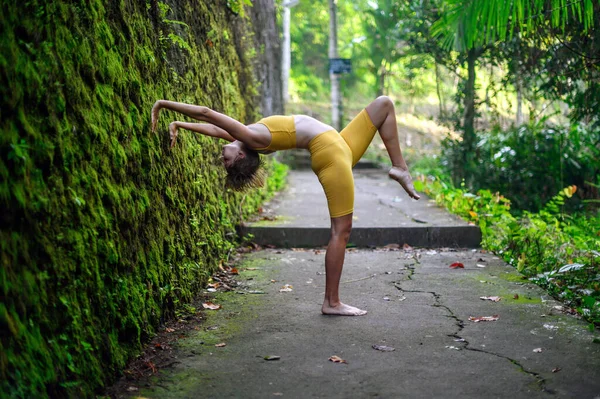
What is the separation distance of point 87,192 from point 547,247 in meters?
4.79

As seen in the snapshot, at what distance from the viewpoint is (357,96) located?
31.3 meters

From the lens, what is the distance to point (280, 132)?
14.3ft

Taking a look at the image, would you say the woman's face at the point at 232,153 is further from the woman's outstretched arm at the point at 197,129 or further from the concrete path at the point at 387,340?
the concrete path at the point at 387,340

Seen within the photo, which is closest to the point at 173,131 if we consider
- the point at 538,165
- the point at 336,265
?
the point at 336,265

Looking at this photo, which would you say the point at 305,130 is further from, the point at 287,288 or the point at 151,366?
the point at 151,366

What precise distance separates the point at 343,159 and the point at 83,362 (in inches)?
91.0

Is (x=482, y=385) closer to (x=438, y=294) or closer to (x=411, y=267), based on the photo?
(x=438, y=294)

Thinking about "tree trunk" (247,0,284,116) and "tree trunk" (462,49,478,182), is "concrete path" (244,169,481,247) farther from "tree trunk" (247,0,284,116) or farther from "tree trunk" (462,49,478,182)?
"tree trunk" (247,0,284,116)

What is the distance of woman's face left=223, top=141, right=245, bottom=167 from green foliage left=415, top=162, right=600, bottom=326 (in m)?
2.50

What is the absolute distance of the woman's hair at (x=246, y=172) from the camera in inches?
175

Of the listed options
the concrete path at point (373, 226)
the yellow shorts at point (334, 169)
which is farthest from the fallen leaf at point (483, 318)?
the concrete path at point (373, 226)

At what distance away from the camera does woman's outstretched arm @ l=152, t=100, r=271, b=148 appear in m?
3.89

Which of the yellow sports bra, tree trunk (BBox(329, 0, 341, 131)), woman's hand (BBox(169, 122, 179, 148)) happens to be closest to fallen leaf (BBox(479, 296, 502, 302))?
the yellow sports bra

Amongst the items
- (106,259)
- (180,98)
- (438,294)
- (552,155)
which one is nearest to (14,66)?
(106,259)
